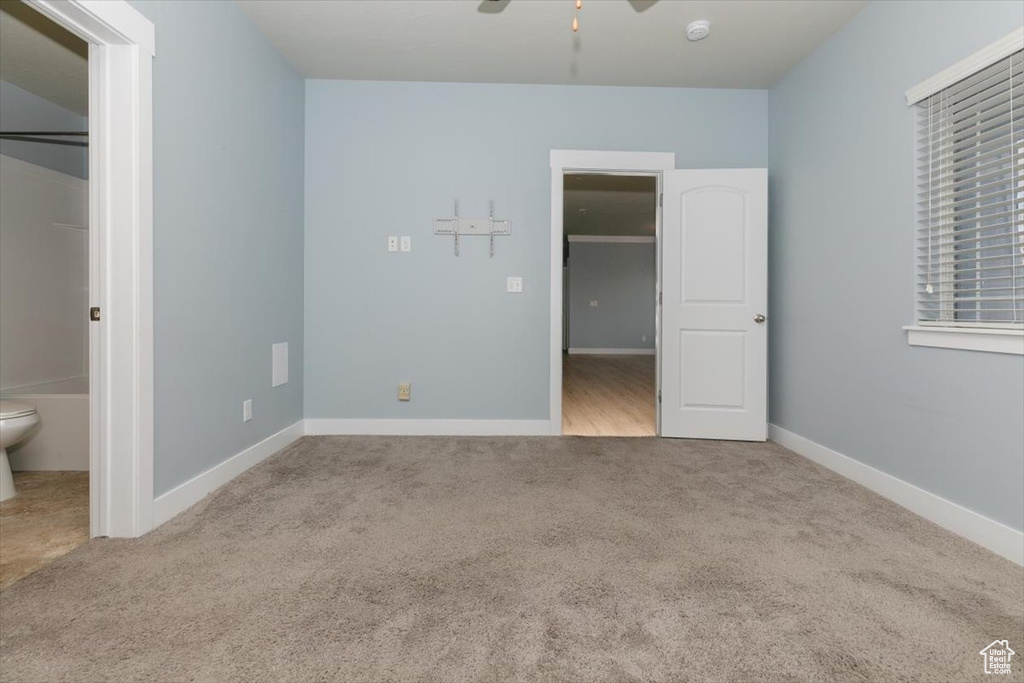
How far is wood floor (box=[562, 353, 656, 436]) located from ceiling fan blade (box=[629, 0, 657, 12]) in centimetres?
271

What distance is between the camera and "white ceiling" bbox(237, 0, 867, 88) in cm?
257

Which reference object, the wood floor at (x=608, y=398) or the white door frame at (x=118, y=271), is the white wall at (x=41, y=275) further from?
the wood floor at (x=608, y=398)

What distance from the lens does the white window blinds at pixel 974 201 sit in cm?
181

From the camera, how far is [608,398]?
533 cm

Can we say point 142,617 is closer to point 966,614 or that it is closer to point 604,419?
point 966,614

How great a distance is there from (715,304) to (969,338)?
59.8 inches

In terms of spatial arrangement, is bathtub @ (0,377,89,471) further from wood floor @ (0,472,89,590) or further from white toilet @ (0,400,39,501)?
white toilet @ (0,400,39,501)

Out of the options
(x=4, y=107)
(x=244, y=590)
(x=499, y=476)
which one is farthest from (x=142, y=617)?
(x=4, y=107)

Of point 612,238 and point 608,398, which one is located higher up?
point 612,238

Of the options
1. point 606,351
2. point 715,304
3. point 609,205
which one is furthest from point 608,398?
point 606,351

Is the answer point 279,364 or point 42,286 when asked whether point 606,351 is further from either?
point 42,286

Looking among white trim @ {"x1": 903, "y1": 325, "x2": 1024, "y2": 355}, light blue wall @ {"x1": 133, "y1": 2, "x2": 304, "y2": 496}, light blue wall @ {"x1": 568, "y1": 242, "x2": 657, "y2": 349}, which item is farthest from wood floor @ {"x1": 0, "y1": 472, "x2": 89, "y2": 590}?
light blue wall @ {"x1": 568, "y1": 242, "x2": 657, "y2": 349}

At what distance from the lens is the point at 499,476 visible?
2631 millimetres

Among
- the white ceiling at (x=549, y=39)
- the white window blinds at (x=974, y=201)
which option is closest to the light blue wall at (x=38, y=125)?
the white ceiling at (x=549, y=39)
